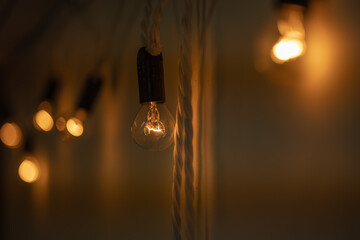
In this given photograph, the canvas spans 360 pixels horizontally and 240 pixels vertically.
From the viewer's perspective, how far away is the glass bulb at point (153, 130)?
2.11 feet

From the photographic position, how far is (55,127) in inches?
39.3

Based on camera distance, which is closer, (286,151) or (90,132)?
(286,151)

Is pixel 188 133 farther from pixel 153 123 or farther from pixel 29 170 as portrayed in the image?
pixel 29 170

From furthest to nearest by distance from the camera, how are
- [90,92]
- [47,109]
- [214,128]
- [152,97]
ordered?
[47,109]
[90,92]
[214,128]
[152,97]

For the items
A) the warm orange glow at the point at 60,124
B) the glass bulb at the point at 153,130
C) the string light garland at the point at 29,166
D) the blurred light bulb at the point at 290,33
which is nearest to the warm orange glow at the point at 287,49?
the blurred light bulb at the point at 290,33

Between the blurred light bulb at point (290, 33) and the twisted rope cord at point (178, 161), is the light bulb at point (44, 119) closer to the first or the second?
the twisted rope cord at point (178, 161)

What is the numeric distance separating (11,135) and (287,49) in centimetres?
96

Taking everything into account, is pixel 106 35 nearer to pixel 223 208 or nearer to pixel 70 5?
pixel 70 5

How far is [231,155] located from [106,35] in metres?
0.54

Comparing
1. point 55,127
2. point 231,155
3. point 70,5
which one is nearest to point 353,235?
point 231,155

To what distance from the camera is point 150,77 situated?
0.62m

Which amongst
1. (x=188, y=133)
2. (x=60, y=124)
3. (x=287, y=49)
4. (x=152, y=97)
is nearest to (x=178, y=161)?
(x=188, y=133)

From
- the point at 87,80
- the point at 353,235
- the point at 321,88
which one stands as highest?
the point at 87,80

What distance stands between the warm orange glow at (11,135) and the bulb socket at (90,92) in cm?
30
